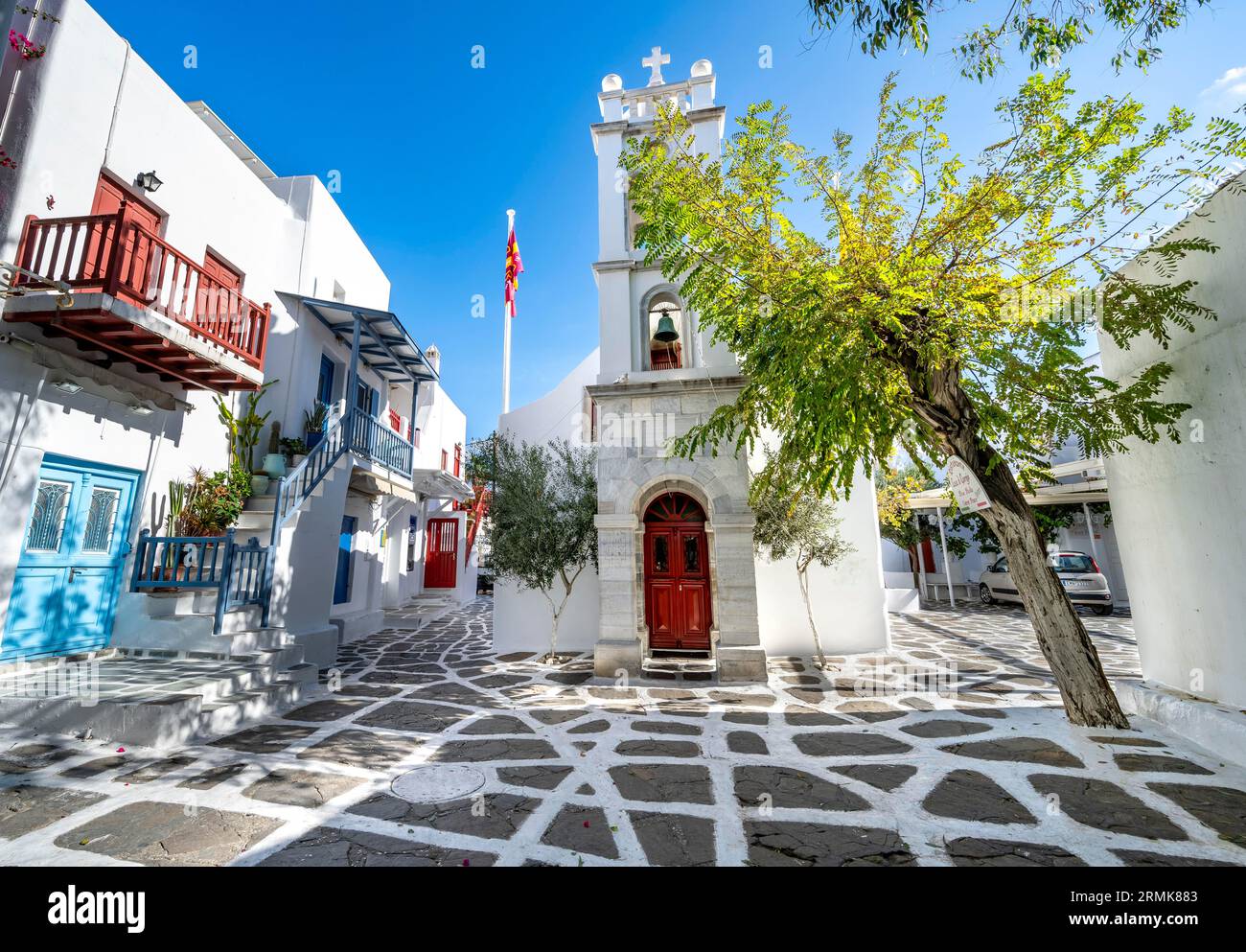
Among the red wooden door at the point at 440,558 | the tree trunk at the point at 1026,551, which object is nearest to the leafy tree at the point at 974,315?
the tree trunk at the point at 1026,551

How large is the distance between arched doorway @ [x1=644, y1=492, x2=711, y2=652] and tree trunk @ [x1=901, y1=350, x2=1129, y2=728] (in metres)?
4.22

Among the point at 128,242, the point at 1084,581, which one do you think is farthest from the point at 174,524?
the point at 1084,581

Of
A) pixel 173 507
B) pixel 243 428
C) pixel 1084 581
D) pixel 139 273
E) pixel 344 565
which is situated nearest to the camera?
pixel 139 273

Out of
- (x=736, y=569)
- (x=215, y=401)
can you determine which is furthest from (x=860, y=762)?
(x=215, y=401)

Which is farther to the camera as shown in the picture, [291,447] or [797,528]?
[291,447]

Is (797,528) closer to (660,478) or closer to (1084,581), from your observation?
(660,478)

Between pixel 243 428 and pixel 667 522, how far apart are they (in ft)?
24.9

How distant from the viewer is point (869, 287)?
16.7 ft

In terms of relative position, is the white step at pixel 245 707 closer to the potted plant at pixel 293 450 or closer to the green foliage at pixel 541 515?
the green foliage at pixel 541 515

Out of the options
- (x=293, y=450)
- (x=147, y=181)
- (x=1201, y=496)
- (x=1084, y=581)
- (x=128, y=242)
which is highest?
(x=147, y=181)

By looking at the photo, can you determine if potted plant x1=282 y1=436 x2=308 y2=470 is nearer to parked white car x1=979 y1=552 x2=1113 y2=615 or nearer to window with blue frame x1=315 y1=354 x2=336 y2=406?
window with blue frame x1=315 y1=354 x2=336 y2=406

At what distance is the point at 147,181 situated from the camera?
7164 millimetres

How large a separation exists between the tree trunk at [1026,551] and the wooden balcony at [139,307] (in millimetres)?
8678
